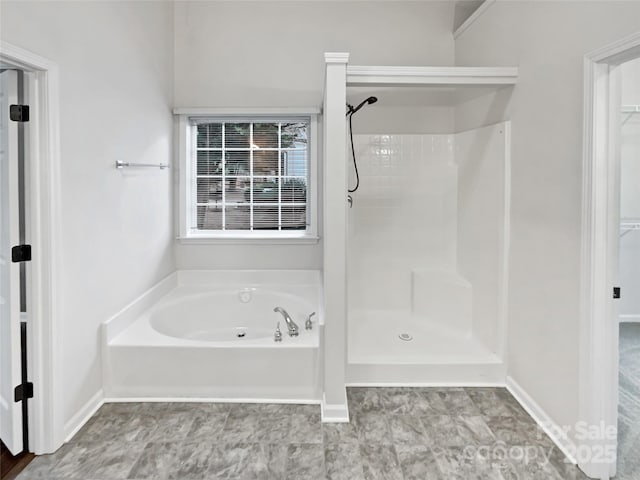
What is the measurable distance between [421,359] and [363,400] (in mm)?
505

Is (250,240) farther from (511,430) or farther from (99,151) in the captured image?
(511,430)

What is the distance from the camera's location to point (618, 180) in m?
1.69

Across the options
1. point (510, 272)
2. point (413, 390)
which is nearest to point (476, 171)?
point (510, 272)

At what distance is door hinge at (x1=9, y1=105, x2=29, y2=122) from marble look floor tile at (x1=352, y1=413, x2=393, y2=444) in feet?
7.30

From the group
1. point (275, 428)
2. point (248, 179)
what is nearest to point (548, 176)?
point (275, 428)

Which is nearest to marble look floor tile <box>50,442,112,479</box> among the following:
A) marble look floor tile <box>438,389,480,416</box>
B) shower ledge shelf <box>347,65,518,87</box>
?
marble look floor tile <box>438,389,480,416</box>

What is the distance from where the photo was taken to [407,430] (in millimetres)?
2053

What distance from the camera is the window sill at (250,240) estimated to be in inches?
138

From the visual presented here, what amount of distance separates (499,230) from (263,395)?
1852 millimetres

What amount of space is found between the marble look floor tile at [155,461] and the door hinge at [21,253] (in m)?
1.08

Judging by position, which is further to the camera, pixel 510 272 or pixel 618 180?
pixel 510 272

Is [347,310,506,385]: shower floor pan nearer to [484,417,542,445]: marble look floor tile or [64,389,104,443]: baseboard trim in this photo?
[484,417,542,445]: marble look floor tile

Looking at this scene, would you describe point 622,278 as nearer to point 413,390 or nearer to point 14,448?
point 413,390

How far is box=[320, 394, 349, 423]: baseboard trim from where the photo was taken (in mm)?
2141
